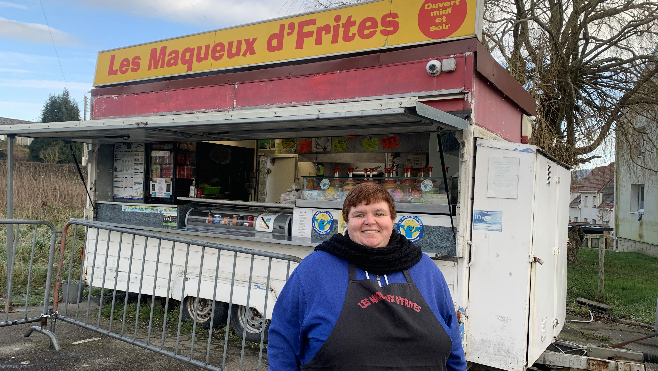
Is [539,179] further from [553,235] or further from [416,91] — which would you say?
[416,91]

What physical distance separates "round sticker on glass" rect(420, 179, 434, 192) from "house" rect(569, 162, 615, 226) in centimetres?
3900

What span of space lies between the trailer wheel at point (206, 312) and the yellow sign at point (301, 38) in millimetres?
3077

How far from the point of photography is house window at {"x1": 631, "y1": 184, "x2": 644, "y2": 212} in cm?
2342

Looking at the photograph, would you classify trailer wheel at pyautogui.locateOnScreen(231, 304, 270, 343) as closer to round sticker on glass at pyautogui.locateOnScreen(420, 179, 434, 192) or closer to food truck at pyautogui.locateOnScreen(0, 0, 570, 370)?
food truck at pyautogui.locateOnScreen(0, 0, 570, 370)

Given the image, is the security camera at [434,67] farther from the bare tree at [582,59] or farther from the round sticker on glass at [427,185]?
the bare tree at [582,59]

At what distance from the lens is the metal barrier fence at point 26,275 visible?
4.94 metres

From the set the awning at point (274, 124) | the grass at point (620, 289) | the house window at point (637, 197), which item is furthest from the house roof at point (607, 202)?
the awning at point (274, 124)

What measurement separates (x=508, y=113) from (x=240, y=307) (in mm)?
3991

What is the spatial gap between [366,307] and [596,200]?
5788 centimetres

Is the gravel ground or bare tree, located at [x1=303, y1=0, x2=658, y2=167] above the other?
bare tree, located at [x1=303, y1=0, x2=658, y2=167]

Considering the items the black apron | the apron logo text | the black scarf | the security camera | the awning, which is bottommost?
the black apron

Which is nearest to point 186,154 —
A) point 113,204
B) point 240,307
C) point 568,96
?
point 113,204

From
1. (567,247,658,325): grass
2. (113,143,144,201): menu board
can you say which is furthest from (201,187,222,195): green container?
(567,247,658,325): grass

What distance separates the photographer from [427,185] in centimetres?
484
